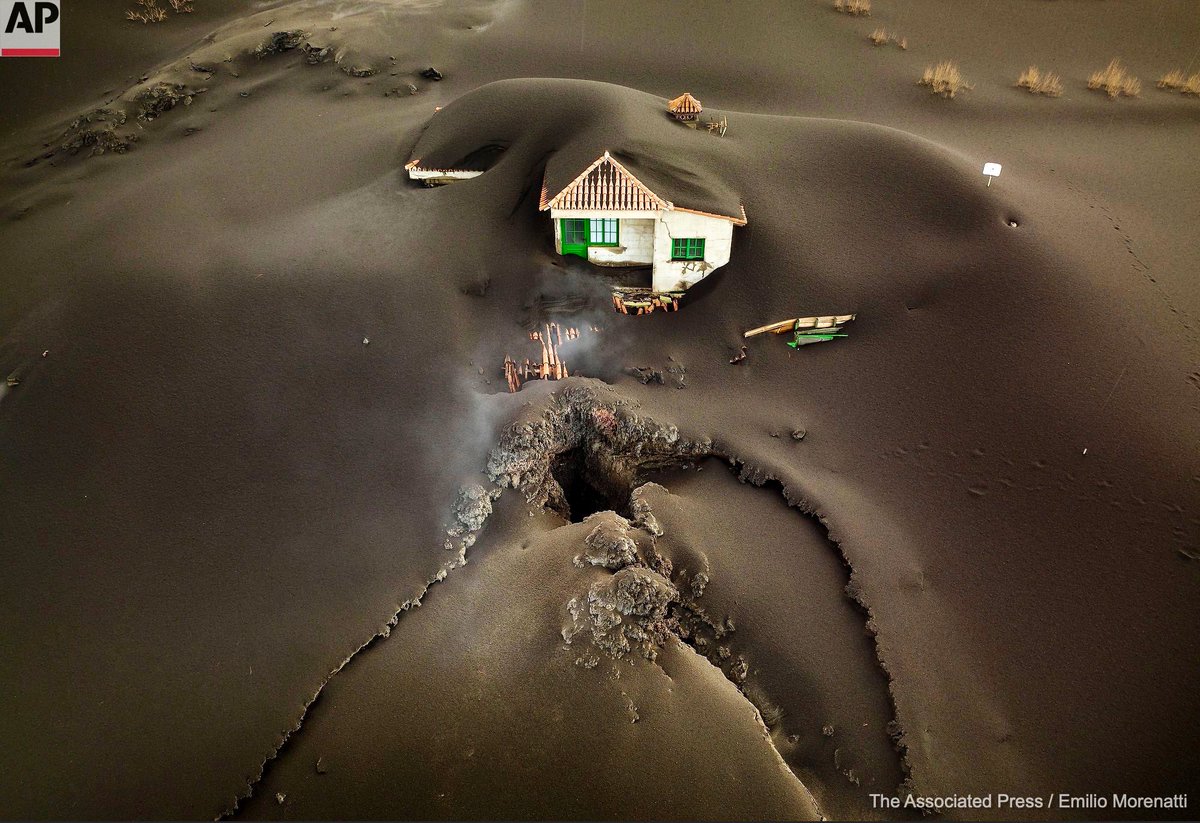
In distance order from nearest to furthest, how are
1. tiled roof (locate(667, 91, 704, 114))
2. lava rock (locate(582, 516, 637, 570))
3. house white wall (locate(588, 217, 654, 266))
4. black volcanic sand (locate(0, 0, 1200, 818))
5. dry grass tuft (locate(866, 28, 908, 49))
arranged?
black volcanic sand (locate(0, 0, 1200, 818)) → lava rock (locate(582, 516, 637, 570)) → house white wall (locate(588, 217, 654, 266)) → tiled roof (locate(667, 91, 704, 114)) → dry grass tuft (locate(866, 28, 908, 49))

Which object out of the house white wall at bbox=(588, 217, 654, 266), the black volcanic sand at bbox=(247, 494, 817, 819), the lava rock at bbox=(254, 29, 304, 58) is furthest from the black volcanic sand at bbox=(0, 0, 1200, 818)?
the lava rock at bbox=(254, 29, 304, 58)

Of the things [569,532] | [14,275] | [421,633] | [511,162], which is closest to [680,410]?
[569,532]

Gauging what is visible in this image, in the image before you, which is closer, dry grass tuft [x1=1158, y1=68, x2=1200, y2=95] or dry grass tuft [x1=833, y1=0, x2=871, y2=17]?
dry grass tuft [x1=1158, y1=68, x2=1200, y2=95]

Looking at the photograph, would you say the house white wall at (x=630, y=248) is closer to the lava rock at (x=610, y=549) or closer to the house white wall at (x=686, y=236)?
the house white wall at (x=686, y=236)

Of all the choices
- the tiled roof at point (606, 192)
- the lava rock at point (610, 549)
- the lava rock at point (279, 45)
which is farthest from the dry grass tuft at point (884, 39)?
the lava rock at point (610, 549)

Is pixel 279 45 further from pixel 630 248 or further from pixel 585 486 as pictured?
pixel 585 486

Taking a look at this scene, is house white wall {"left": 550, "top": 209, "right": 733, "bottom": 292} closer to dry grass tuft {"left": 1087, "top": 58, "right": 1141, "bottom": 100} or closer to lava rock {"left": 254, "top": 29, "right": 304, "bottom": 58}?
lava rock {"left": 254, "top": 29, "right": 304, "bottom": 58}

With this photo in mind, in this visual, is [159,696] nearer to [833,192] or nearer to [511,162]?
[511,162]

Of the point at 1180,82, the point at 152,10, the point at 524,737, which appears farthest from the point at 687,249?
the point at 152,10
